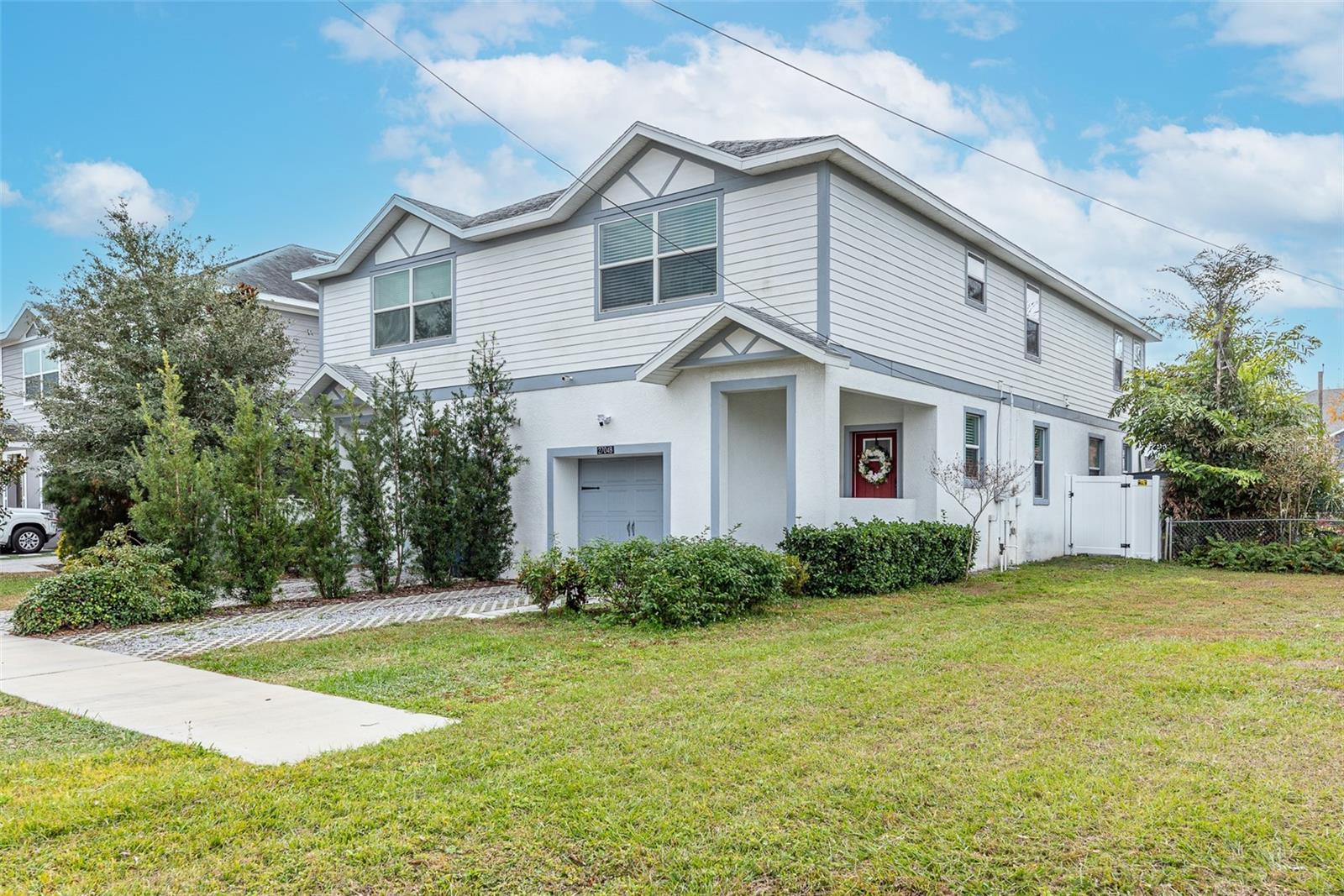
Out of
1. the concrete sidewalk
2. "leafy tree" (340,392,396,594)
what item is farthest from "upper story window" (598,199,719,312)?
the concrete sidewalk

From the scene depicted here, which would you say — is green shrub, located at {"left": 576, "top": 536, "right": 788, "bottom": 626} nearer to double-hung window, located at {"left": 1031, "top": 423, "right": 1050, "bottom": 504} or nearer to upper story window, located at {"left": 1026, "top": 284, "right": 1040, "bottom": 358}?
double-hung window, located at {"left": 1031, "top": 423, "right": 1050, "bottom": 504}

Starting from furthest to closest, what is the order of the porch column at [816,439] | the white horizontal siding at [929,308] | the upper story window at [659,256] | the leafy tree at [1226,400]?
the leafy tree at [1226,400] < the upper story window at [659,256] < the white horizontal siding at [929,308] < the porch column at [816,439]

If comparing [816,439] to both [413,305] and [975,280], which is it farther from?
[413,305]

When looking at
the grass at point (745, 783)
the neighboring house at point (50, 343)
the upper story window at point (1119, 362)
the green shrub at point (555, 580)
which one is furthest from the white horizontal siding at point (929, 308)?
the neighboring house at point (50, 343)

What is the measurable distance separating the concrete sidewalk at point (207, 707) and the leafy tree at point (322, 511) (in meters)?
3.83

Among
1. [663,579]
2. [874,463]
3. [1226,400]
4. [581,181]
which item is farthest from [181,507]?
[1226,400]

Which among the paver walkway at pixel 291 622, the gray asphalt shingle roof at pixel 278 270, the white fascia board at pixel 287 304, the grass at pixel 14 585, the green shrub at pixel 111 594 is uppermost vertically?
the gray asphalt shingle roof at pixel 278 270

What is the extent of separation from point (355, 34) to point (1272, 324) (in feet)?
56.4

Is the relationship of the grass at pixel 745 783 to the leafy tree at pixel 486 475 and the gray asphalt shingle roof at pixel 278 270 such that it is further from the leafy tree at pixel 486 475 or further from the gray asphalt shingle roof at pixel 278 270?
the gray asphalt shingle roof at pixel 278 270

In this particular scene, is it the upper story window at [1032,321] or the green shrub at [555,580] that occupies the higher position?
the upper story window at [1032,321]

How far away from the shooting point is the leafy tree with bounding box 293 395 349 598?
11586mm

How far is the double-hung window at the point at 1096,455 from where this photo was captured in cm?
2036

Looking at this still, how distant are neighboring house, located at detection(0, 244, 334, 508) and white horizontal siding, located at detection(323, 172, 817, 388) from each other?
172 centimetres

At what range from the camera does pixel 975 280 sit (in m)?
15.6
